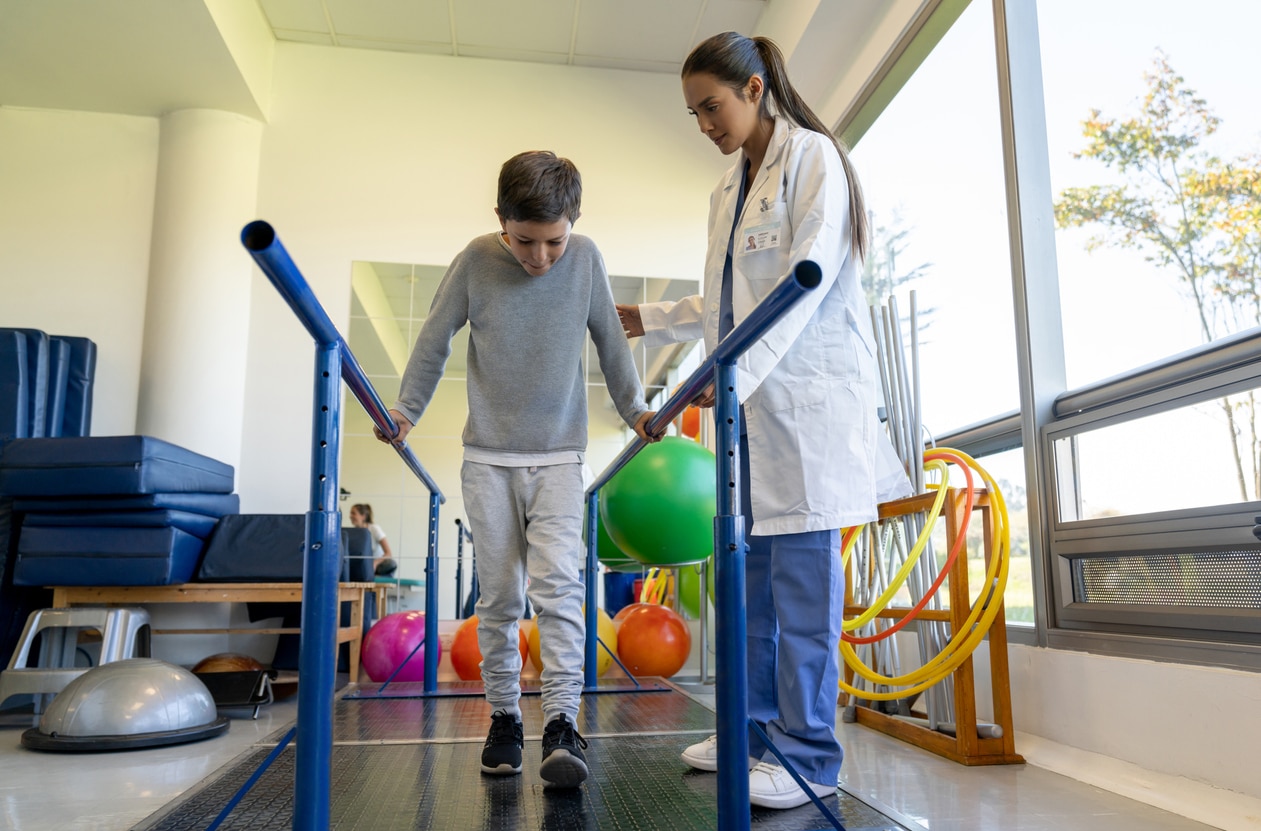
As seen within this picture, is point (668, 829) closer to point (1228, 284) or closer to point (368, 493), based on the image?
point (1228, 284)

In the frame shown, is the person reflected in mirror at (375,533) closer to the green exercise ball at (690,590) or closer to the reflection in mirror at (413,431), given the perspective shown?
the reflection in mirror at (413,431)

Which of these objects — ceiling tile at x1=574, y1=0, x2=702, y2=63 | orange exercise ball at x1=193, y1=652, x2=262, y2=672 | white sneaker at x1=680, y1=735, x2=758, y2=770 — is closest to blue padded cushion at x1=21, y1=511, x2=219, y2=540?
orange exercise ball at x1=193, y1=652, x2=262, y2=672

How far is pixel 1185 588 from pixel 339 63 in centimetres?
462

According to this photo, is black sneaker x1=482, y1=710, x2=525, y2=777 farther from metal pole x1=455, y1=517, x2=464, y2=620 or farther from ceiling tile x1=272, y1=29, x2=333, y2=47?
ceiling tile x1=272, y1=29, x2=333, y2=47

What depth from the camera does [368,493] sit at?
4734 mm

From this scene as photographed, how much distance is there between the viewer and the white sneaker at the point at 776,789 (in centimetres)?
157

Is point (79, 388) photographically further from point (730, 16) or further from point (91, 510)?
point (730, 16)

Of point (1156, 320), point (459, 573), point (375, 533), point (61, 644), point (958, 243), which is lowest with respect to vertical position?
point (61, 644)

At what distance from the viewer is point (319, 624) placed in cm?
115

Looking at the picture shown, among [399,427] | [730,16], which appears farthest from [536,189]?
[730,16]

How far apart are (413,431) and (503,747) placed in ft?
10.5

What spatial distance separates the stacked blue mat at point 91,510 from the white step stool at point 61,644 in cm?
17

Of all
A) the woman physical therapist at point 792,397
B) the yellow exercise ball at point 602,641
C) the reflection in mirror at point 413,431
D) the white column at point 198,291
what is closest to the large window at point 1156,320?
the woman physical therapist at point 792,397

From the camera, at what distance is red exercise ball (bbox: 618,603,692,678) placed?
3.63m
